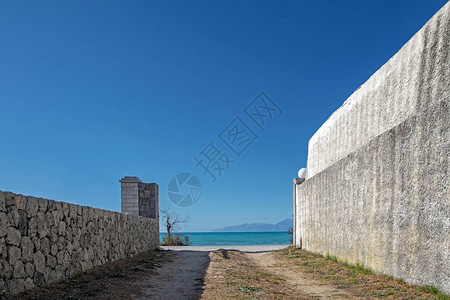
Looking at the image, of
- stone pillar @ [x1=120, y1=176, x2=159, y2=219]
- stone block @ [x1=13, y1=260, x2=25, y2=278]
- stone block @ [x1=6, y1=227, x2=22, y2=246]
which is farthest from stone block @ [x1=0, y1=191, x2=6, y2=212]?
stone pillar @ [x1=120, y1=176, x2=159, y2=219]

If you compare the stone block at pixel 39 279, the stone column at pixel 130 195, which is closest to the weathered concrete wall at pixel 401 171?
the stone block at pixel 39 279

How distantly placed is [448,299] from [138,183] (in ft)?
46.7

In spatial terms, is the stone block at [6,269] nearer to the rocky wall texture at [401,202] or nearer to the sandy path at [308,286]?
the sandy path at [308,286]

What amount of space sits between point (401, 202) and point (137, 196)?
13010 mm

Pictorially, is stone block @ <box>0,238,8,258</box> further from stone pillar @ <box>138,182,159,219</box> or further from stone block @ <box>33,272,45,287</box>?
stone pillar @ <box>138,182,159,219</box>

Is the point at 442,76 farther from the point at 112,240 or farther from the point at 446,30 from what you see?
the point at 112,240

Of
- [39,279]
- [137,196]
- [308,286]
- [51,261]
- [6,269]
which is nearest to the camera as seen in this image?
[6,269]

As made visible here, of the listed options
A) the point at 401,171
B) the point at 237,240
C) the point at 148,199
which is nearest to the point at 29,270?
the point at 401,171

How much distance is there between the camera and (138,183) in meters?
17.5

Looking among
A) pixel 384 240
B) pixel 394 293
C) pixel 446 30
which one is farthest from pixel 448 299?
pixel 446 30

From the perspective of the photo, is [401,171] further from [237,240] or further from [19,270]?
[237,240]

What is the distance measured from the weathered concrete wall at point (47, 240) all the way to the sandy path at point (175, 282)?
1.47m

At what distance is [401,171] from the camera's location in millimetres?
6605

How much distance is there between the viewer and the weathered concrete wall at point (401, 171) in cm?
557
